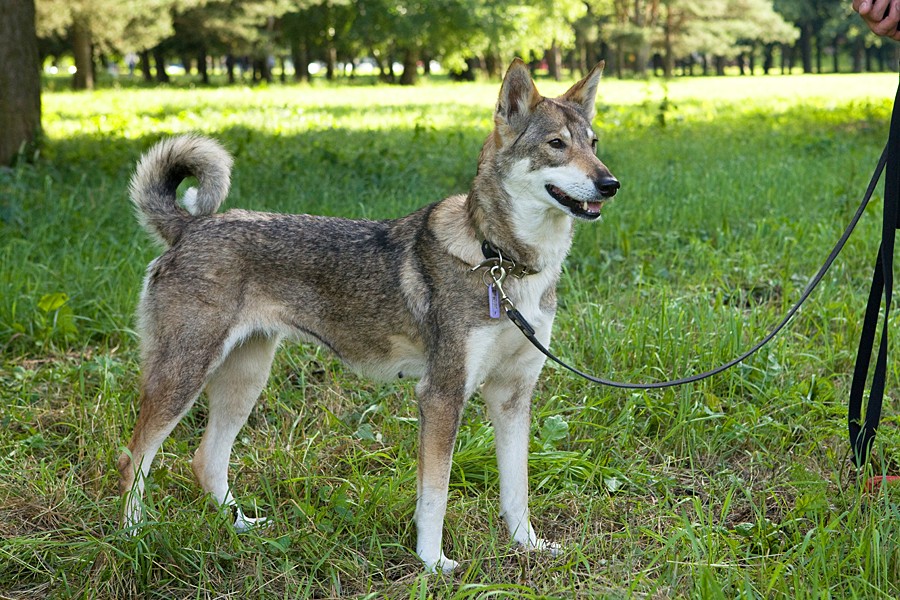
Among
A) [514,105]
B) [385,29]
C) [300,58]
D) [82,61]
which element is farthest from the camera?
[300,58]

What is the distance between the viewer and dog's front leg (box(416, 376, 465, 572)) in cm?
343

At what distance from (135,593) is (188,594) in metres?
0.18

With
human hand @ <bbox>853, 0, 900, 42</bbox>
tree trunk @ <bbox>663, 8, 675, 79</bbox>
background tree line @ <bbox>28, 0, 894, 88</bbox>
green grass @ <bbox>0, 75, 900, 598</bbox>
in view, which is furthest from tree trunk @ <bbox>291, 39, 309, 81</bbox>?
human hand @ <bbox>853, 0, 900, 42</bbox>

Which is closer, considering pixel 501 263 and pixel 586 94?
pixel 501 263

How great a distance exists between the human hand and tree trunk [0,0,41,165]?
28.2 feet

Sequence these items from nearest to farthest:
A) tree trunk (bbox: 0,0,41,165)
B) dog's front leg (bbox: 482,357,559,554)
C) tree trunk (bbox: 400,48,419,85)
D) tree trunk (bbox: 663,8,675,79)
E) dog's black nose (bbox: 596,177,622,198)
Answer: dog's black nose (bbox: 596,177,622,198) < dog's front leg (bbox: 482,357,559,554) < tree trunk (bbox: 0,0,41,165) < tree trunk (bbox: 400,48,419,85) < tree trunk (bbox: 663,8,675,79)

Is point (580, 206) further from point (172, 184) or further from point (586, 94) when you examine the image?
point (172, 184)

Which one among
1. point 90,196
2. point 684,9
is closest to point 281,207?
point 90,196

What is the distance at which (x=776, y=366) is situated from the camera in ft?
15.5

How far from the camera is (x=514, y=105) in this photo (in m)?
3.58

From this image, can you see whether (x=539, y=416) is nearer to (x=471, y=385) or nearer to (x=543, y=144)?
(x=471, y=385)

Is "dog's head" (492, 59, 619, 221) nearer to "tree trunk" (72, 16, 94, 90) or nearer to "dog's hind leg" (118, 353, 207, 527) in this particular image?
"dog's hind leg" (118, 353, 207, 527)

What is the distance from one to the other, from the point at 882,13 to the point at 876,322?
116 cm

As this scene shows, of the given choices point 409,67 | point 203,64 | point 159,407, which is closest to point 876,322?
point 159,407
